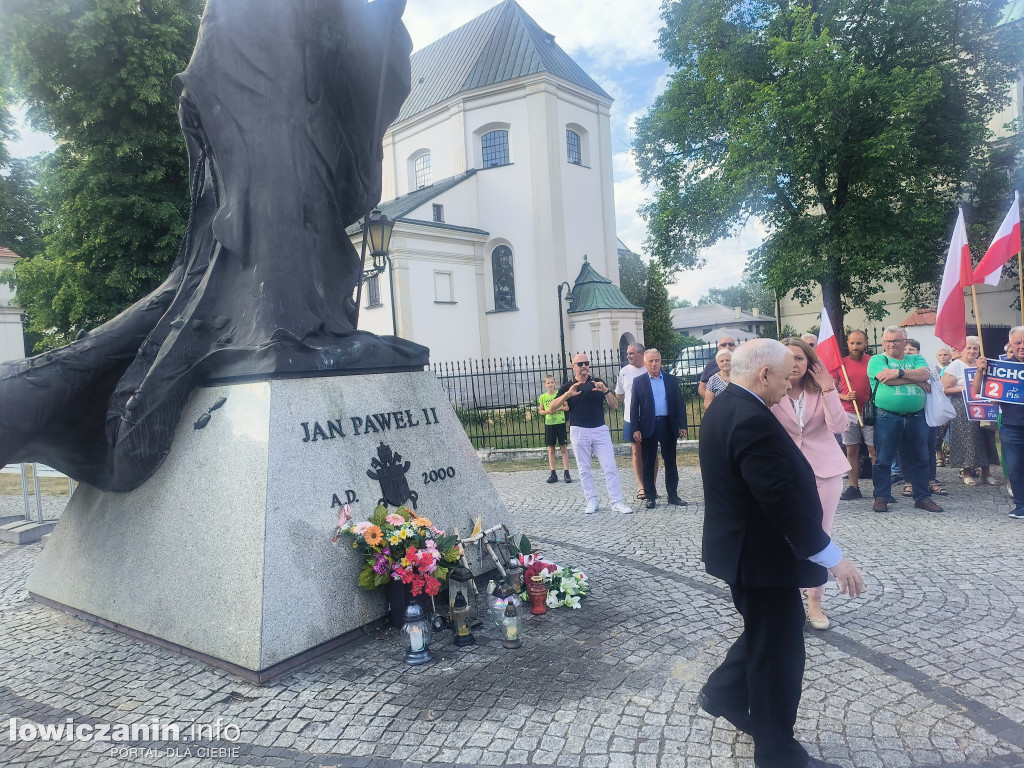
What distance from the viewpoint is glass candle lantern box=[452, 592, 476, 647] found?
3895 mm

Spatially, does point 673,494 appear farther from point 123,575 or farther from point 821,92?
point 821,92

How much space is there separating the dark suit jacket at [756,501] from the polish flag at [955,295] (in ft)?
17.8

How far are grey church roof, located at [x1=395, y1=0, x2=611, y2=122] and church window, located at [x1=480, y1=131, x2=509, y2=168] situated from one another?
6.62ft

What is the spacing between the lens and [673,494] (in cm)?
795

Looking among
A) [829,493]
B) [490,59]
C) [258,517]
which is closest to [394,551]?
[258,517]

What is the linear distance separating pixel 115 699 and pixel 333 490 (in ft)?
4.77

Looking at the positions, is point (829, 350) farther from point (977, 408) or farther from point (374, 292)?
point (374, 292)

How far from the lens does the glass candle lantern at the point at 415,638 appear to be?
3.65 meters

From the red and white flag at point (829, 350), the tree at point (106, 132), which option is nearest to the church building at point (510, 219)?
the tree at point (106, 132)

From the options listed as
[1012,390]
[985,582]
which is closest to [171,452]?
[985,582]

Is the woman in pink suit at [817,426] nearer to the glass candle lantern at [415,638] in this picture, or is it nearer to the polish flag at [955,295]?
the glass candle lantern at [415,638]

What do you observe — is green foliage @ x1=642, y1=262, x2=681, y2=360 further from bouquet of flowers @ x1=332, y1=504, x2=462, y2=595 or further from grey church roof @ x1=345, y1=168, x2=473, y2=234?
bouquet of flowers @ x1=332, y1=504, x2=462, y2=595

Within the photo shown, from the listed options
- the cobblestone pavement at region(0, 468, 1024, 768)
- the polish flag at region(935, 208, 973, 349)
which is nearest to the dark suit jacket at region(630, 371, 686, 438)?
the polish flag at region(935, 208, 973, 349)

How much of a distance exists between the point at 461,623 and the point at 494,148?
28.1 meters
